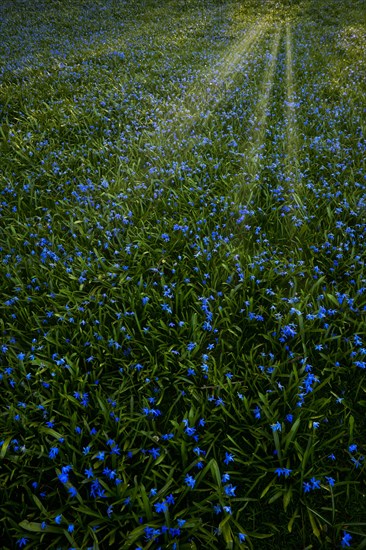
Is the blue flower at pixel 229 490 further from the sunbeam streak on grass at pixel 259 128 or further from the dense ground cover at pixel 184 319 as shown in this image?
the sunbeam streak on grass at pixel 259 128

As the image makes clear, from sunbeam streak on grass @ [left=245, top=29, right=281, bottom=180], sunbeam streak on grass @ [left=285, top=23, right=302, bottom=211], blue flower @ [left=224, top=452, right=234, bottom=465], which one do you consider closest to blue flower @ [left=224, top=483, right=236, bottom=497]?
blue flower @ [left=224, top=452, right=234, bottom=465]

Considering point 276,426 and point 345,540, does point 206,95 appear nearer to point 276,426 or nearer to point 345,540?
point 276,426

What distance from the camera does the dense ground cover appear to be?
8.55ft

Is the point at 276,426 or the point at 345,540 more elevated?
the point at 276,426

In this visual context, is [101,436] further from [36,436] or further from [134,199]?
[134,199]

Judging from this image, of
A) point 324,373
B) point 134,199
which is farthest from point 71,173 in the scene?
point 324,373

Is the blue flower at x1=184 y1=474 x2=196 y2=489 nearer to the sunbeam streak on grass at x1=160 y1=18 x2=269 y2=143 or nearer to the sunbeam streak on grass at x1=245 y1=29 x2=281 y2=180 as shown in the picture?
the sunbeam streak on grass at x1=245 y1=29 x2=281 y2=180

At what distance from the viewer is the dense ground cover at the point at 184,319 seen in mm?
2605

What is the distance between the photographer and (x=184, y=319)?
3.71 meters

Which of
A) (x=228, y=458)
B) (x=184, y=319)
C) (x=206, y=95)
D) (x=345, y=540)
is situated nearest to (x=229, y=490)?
(x=228, y=458)

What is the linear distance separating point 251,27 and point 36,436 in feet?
49.2

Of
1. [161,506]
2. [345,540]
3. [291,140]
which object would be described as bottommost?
[345,540]

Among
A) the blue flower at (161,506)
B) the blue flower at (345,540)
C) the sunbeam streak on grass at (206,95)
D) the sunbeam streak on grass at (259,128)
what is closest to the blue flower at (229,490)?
the blue flower at (161,506)

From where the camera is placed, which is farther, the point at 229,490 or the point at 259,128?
the point at 259,128
